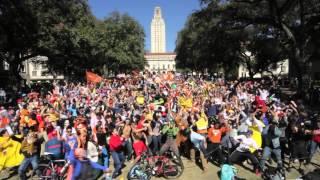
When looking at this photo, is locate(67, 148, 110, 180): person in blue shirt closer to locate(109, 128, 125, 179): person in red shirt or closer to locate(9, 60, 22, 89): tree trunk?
locate(109, 128, 125, 179): person in red shirt

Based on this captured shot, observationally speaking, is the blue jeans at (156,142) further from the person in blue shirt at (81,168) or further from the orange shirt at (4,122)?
the orange shirt at (4,122)

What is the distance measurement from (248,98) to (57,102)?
9.21 metres

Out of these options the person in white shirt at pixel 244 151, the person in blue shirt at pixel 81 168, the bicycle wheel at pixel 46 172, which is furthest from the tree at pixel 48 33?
the person in white shirt at pixel 244 151

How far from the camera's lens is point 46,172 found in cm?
1026

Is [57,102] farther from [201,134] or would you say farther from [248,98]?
[248,98]

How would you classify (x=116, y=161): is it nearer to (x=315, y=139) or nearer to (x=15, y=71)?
(x=315, y=139)

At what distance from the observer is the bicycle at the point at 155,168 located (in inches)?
413

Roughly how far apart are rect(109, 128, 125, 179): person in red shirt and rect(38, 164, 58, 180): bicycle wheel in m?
1.60

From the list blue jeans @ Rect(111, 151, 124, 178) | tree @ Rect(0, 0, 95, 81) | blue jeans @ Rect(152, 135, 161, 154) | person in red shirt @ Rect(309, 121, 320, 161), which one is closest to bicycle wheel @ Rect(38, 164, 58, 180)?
blue jeans @ Rect(111, 151, 124, 178)

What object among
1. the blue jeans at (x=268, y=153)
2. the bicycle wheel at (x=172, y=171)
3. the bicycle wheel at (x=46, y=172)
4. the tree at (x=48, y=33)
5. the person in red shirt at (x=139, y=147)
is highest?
the tree at (x=48, y=33)

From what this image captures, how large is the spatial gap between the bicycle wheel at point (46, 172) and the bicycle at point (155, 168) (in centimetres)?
187

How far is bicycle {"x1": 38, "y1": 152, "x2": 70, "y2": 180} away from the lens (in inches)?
398

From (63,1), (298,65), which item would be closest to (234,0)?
(298,65)

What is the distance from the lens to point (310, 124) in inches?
487
